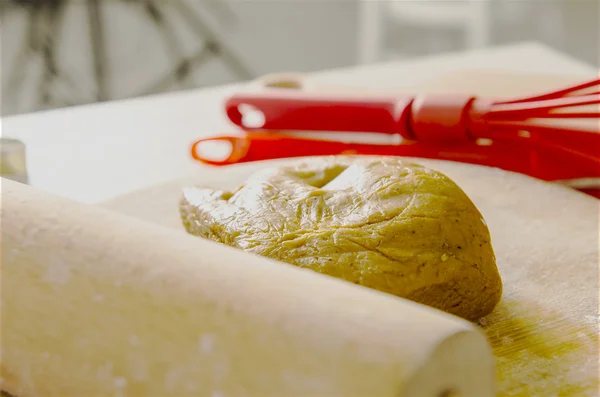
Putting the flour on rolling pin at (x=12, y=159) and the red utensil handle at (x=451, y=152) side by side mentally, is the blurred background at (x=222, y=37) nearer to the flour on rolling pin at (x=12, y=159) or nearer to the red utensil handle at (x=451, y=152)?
the red utensil handle at (x=451, y=152)

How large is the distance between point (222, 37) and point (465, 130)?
2.55 metres

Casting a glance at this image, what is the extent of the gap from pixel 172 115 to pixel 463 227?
30.1 inches

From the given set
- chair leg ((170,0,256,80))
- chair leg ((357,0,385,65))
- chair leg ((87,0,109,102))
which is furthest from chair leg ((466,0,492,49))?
chair leg ((87,0,109,102))

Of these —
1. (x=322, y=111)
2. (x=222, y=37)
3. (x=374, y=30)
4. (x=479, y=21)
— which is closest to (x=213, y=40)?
(x=222, y=37)

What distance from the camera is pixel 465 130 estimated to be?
3.02ft

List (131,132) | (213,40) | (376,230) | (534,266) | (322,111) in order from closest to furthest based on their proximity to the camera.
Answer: (376,230), (534,266), (322,111), (131,132), (213,40)

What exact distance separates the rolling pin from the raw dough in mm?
121

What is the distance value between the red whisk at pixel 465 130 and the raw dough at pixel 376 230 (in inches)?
11.4

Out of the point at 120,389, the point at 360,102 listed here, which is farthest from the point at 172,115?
the point at 120,389

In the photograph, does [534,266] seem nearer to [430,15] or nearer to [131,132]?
[131,132]

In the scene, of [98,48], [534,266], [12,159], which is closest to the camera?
[534,266]

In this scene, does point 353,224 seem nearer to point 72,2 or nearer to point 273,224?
point 273,224

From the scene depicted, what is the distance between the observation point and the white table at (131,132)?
104 cm

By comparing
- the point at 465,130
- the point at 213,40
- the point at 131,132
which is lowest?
the point at 213,40
